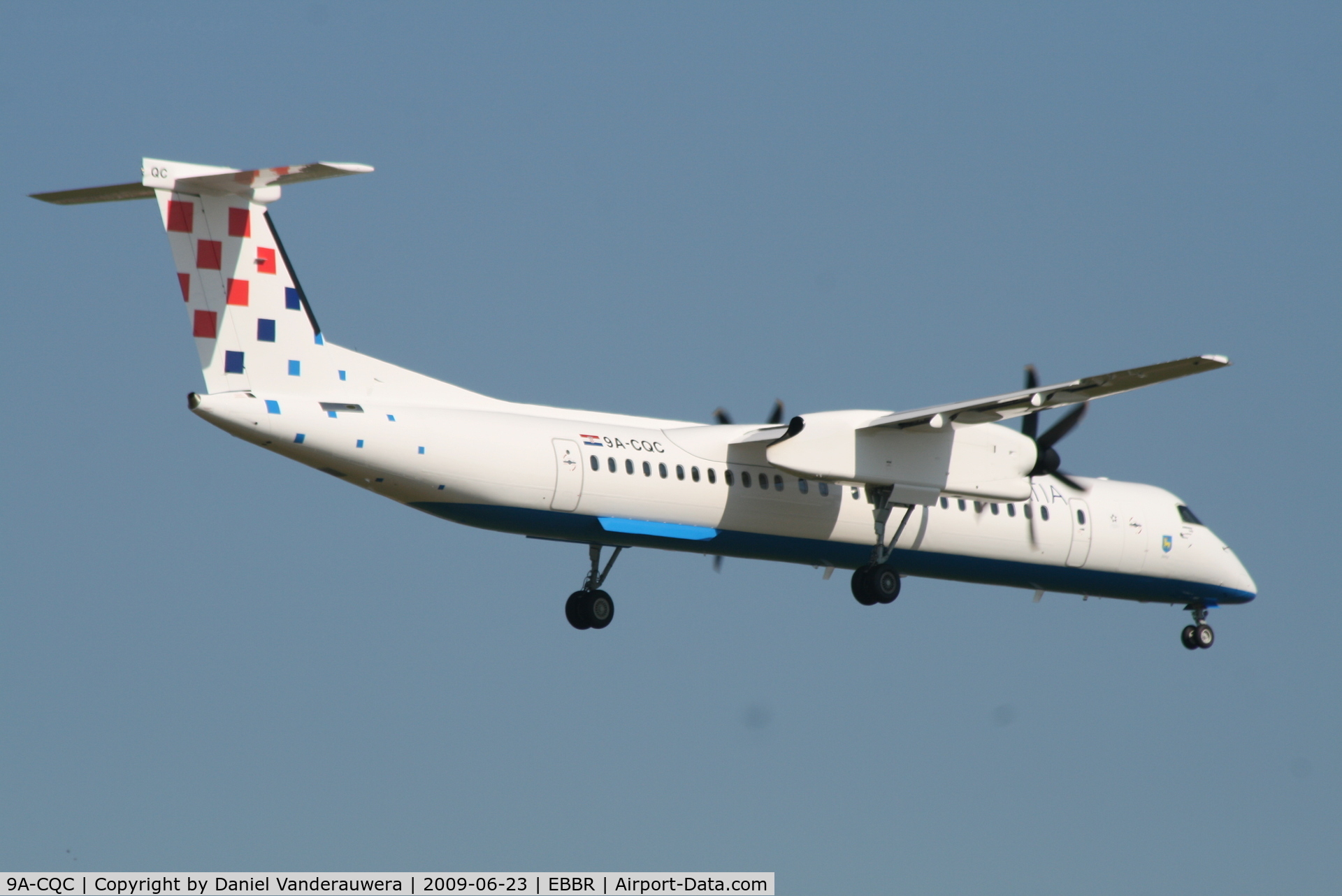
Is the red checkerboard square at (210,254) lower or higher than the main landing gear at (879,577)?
higher

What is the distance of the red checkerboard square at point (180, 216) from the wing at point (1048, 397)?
1151 centimetres

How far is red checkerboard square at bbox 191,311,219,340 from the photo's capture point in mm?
23969

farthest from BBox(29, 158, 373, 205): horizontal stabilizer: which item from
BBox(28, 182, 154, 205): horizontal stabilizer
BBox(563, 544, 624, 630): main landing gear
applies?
BBox(563, 544, 624, 630): main landing gear

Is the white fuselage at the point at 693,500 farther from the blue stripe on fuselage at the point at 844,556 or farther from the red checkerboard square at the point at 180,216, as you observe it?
the red checkerboard square at the point at 180,216

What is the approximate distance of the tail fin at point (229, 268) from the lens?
23.8 metres

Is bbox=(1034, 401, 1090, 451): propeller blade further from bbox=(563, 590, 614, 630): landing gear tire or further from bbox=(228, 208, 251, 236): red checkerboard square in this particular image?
bbox=(228, 208, 251, 236): red checkerboard square

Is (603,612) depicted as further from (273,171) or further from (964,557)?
(273,171)

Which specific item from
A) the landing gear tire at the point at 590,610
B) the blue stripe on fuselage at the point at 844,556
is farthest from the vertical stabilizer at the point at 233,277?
the landing gear tire at the point at 590,610

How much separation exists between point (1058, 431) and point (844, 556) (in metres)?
4.53

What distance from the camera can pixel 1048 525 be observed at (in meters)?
32.9

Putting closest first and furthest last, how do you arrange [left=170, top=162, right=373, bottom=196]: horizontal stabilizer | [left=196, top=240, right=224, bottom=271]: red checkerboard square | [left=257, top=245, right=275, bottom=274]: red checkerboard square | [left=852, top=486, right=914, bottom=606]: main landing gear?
[left=170, top=162, right=373, bottom=196]: horizontal stabilizer < [left=196, top=240, right=224, bottom=271]: red checkerboard square < [left=257, top=245, right=275, bottom=274]: red checkerboard square < [left=852, top=486, right=914, bottom=606]: main landing gear

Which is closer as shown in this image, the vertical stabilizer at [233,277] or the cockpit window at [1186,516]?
the vertical stabilizer at [233,277]

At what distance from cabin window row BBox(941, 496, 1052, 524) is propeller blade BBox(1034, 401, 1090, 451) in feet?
5.64

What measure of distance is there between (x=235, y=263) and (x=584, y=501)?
6269 mm
